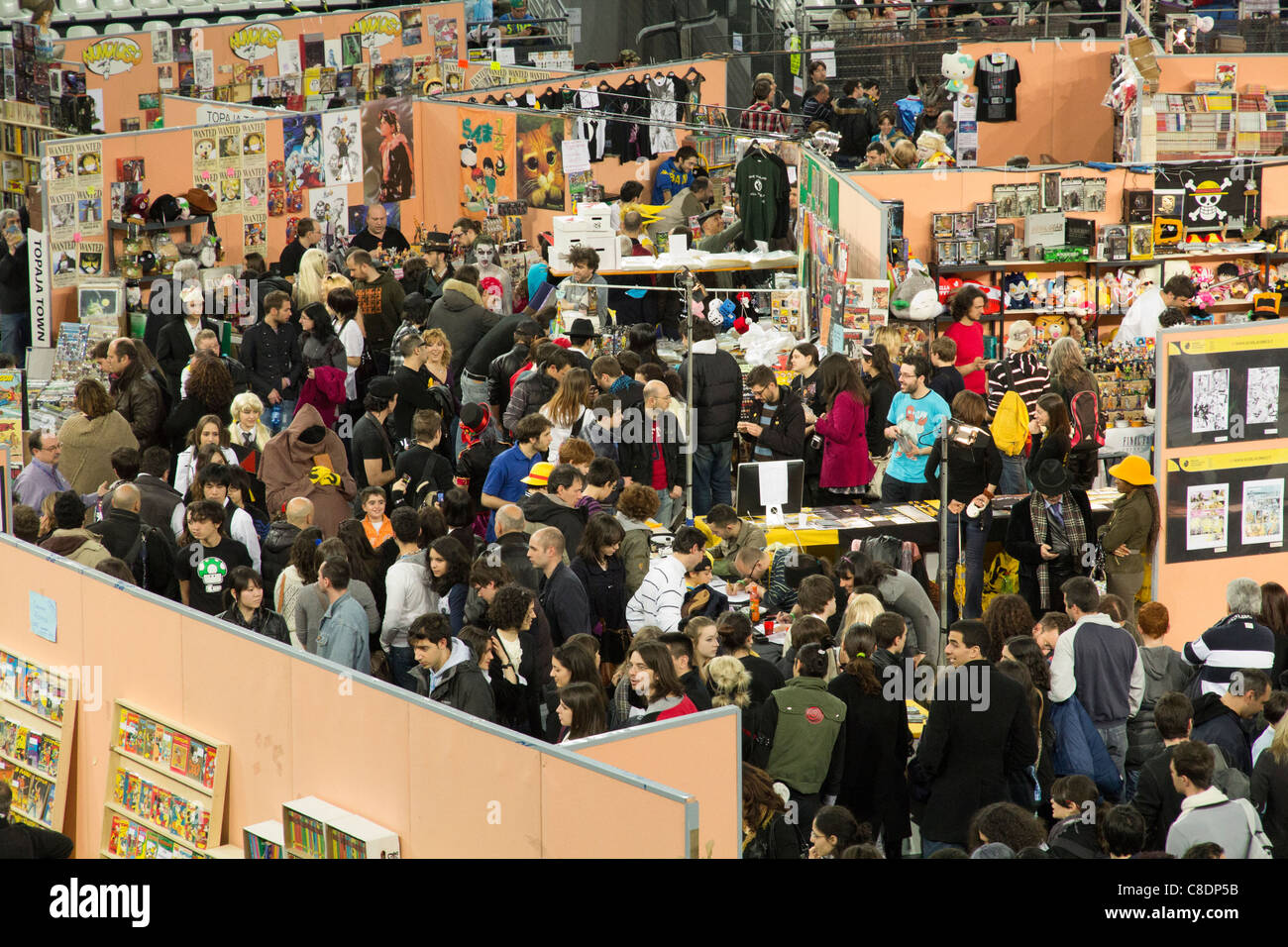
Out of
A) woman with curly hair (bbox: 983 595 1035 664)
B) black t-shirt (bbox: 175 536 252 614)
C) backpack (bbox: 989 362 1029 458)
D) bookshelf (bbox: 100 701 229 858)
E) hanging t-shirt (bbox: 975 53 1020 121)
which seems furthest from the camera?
hanging t-shirt (bbox: 975 53 1020 121)

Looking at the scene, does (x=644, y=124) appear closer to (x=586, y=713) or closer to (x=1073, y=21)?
(x=1073, y=21)

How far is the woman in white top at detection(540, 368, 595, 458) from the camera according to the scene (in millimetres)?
9672

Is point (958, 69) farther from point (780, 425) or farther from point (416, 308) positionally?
point (780, 425)

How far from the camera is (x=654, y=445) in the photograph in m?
9.83

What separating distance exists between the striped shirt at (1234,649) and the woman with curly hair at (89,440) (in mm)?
5950

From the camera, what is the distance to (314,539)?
7.69 meters

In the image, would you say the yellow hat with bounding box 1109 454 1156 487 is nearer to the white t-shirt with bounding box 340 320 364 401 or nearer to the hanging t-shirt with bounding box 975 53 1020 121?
the white t-shirt with bounding box 340 320 364 401

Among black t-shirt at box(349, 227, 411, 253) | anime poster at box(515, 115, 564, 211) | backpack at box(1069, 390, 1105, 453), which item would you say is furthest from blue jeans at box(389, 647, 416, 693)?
anime poster at box(515, 115, 564, 211)

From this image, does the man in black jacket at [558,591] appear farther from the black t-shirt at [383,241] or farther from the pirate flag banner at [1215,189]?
the pirate flag banner at [1215,189]

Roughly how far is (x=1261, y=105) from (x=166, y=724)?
1256 centimetres

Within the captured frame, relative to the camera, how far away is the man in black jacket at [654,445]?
32.0ft

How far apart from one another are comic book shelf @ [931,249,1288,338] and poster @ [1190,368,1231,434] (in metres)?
4.22

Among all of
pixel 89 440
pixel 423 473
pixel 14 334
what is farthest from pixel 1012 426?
pixel 14 334
